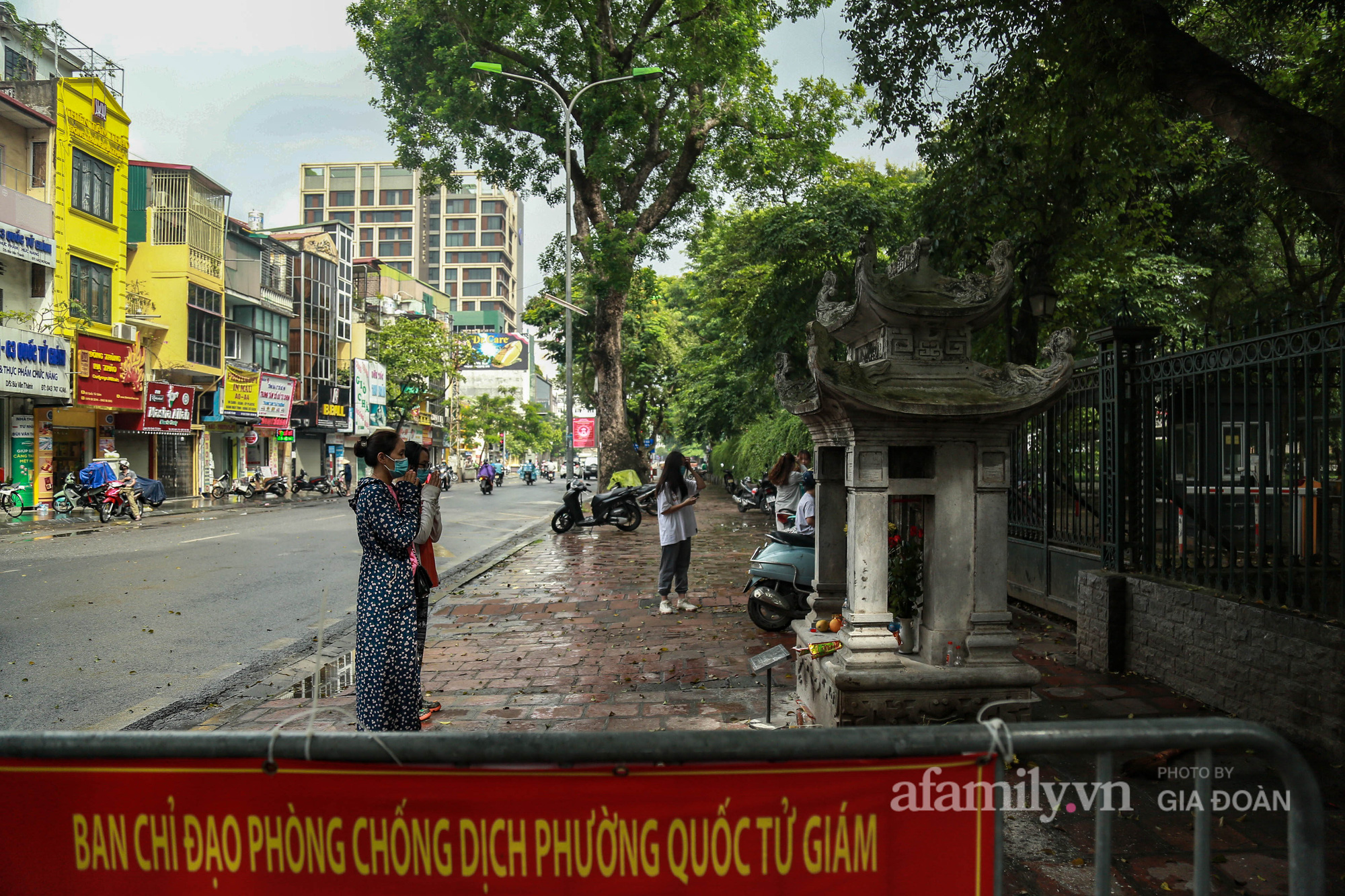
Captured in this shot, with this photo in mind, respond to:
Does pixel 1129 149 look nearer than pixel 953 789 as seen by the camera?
No

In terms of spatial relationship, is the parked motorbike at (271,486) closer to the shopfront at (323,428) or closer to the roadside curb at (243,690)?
the shopfront at (323,428)

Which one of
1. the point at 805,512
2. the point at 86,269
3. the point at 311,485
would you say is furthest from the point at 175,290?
the point at 805,512

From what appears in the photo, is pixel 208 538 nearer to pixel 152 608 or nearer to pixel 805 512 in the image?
pixel 152 608

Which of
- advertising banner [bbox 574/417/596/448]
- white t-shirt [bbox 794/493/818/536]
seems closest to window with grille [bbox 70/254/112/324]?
advertising banner [bbox 574/417/596/448]

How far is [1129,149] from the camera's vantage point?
8117 millimetres

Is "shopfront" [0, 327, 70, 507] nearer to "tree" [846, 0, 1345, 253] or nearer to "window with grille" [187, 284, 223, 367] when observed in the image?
"window with grille" [187, 284, 223, 367]

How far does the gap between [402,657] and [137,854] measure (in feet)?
9.28

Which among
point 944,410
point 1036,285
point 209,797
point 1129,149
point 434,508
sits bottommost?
point 209,797

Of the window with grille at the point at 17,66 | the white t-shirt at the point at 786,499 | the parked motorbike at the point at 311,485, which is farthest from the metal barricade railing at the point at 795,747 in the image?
the parked motorbike at the point at 311,485

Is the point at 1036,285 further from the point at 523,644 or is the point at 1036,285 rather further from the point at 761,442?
the point at 761,442

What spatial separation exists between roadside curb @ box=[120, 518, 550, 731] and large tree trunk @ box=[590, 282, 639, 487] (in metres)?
13.1

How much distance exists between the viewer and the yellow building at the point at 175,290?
2895 centimetres

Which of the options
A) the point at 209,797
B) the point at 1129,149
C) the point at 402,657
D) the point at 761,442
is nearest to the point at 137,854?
the point at 209,797

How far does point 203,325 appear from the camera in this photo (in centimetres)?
3231
